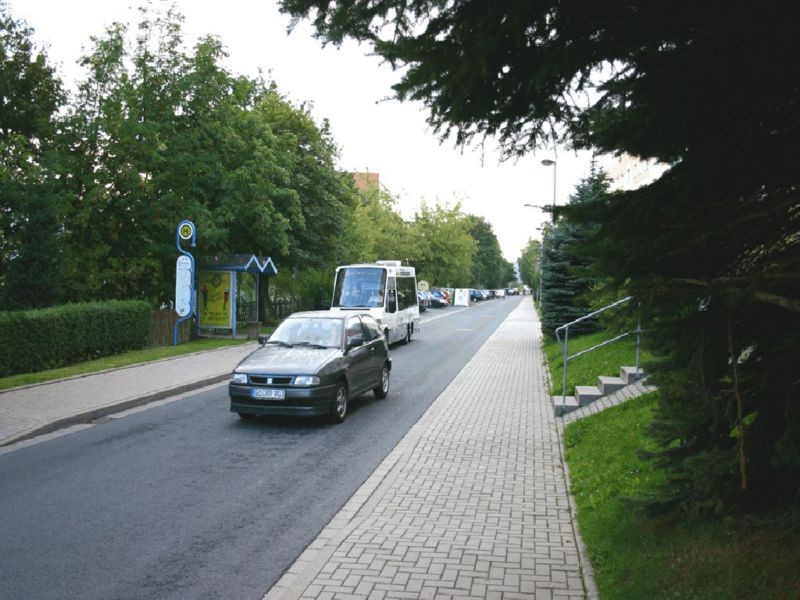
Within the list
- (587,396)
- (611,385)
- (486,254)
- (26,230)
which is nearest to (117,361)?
(26,230)

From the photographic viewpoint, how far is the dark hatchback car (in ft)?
32.0

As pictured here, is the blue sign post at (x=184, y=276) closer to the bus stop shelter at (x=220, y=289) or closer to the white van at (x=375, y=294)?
the bus stop shelter at (x=220, y=289)

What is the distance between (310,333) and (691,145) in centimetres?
825

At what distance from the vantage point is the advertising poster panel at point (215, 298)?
24812 millimetres

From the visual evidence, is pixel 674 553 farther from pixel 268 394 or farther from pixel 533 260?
pixel 533 260

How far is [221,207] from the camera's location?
24.5 metres

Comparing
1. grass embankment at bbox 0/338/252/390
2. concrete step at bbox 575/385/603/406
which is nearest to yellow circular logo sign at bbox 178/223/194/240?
grass embankment at bbox 0/338/252/390

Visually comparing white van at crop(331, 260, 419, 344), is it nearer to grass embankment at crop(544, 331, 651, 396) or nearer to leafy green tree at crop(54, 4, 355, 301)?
leafy green tree at crop(54, 4, 355, 301)

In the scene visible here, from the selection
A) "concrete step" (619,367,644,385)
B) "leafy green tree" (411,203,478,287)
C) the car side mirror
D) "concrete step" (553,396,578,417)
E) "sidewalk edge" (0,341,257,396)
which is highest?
"leafy green tree" (411,203,478,287)

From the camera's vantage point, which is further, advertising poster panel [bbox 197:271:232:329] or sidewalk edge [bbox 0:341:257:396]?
advertising poster panel [bbox 197:271:232:329]

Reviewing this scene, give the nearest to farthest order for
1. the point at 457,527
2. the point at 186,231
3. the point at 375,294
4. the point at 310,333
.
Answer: the point at 457,527
the point at 310,333
the point at 186,231
the point at 375,294

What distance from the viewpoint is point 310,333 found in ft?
36.6

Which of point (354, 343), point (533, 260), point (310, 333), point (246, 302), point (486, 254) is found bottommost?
point (354, 343)

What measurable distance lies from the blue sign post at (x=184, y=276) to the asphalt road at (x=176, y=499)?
11343mm
